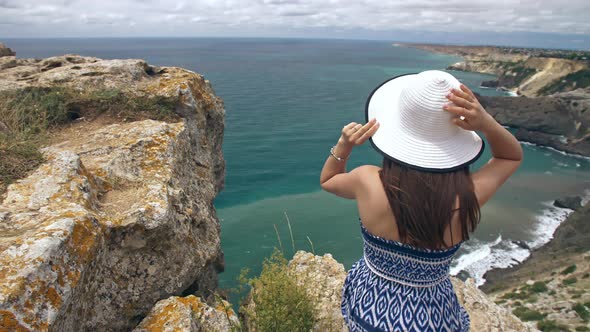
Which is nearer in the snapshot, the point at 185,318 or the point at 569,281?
the point at 185,318

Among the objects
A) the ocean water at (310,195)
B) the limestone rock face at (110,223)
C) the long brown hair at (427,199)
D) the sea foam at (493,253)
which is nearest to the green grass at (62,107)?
the limestone rock face at (110,223)

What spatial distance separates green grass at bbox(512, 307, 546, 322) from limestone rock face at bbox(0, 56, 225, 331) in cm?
1617

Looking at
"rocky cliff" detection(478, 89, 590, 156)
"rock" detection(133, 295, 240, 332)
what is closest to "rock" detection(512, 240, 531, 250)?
"rock" detection(133, 295, 240, 332)

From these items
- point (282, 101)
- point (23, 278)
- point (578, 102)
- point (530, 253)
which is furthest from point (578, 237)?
point (282, 101)

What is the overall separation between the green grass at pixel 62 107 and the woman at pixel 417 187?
5.07 meters

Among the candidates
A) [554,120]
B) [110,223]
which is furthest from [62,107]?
[554,120]

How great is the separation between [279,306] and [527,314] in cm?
1806

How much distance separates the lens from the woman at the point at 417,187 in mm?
2250

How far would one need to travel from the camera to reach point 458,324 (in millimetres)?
2775

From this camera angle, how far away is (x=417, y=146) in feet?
7.55

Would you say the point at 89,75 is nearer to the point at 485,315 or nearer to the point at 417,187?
the point at 417,187

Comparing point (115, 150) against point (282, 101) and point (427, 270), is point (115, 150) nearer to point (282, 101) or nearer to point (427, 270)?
point (427, 270)

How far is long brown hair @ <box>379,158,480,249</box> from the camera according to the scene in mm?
2258

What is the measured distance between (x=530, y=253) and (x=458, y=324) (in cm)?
3258
